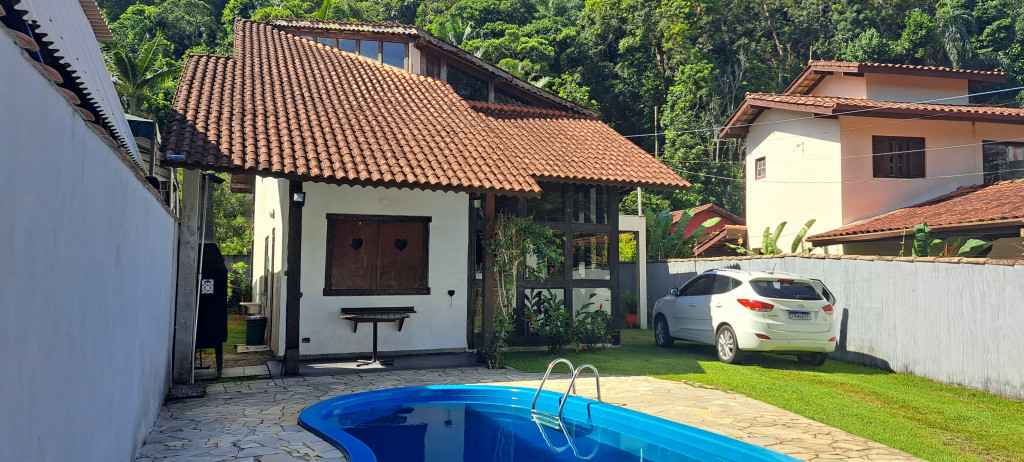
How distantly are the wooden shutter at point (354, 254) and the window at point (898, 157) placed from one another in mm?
15452

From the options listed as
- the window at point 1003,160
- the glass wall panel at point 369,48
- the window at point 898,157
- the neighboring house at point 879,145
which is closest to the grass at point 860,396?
the glass wall panel at point 369,48

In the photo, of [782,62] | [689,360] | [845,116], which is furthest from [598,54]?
[689,360]

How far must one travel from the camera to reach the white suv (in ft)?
37.3

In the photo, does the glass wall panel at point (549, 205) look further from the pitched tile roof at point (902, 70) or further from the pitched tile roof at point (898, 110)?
the pitched tile roof at point (902, 70)

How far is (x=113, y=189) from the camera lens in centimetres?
432

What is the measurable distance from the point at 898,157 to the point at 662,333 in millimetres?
10984

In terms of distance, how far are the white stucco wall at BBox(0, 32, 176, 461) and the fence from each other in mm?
10591

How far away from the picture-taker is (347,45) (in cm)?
1694

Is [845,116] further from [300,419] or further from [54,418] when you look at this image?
[54,418]

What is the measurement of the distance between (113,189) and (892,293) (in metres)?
11.6

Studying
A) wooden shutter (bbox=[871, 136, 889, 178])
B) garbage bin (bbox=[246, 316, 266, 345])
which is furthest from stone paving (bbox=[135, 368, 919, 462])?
wooden shutter (bbox=[871, 136, 889, 178])

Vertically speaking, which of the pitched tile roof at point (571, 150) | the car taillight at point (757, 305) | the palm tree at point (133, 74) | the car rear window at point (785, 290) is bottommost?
the car taillight at point (757, 305)

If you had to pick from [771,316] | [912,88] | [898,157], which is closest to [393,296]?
[771,316]

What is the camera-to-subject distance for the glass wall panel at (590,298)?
45.2ft
